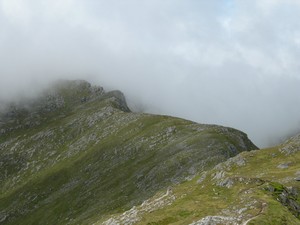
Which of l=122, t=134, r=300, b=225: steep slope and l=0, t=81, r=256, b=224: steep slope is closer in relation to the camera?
l=122, t=134, r=300, b=225: steep slope

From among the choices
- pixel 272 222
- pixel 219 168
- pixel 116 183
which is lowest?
pixel 116 183

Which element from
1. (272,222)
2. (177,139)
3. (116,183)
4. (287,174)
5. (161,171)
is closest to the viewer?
(272,222)

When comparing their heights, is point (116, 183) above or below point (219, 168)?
below

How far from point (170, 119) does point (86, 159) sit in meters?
47.7

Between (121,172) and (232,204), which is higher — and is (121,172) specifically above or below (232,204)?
below

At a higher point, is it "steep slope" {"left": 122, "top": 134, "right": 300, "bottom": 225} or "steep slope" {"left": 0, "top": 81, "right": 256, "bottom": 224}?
"steep slope" {"left": 122, "top": 134, "right": 300, "bottom": 225}

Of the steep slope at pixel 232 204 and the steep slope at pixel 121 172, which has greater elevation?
the steep slope at pixel 232 204

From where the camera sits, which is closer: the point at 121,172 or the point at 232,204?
the point at 232,204

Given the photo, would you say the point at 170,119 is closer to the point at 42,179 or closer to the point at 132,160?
the point at 132,160

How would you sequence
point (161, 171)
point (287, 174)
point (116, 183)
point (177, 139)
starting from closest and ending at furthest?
point (287, 174), point (161, 171), point (116, 183), point (177, 139)

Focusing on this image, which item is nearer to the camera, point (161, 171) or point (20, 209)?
point (161, 171)

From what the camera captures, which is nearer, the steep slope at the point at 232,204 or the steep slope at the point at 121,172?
the steep slope at the point at 232,204

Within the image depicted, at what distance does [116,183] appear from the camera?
159 metres

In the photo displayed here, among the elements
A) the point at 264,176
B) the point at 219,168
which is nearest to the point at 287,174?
the point at 264,176
